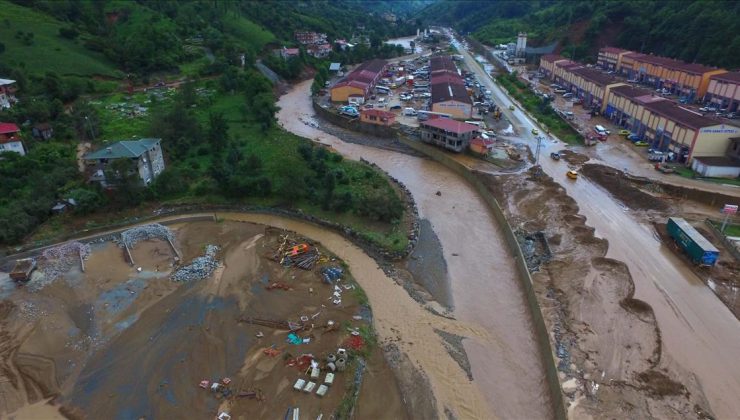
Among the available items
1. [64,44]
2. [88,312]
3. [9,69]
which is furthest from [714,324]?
[64,44]

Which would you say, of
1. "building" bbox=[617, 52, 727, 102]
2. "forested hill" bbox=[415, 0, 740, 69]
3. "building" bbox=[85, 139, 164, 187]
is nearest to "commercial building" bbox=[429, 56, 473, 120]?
"building" bbox=[617, 52, 727, 102]

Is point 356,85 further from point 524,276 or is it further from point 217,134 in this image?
point 524,276

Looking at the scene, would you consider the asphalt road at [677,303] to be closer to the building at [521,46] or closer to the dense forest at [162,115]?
the dense forest at [162,115]

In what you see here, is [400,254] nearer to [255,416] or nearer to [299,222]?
[299,222]

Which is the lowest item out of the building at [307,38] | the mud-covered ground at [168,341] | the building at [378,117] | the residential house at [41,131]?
the mud-covered ground at [168,341]

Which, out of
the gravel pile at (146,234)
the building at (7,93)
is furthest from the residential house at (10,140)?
the gravel pile at (146,234)

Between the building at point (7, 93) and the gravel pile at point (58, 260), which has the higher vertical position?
the building at point (7, 93)

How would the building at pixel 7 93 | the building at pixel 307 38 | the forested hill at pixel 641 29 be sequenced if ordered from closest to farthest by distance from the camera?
1. the building at pixel 7 93
2. the forested hill at pixel 641 29
3. the building at pixel 307 38
